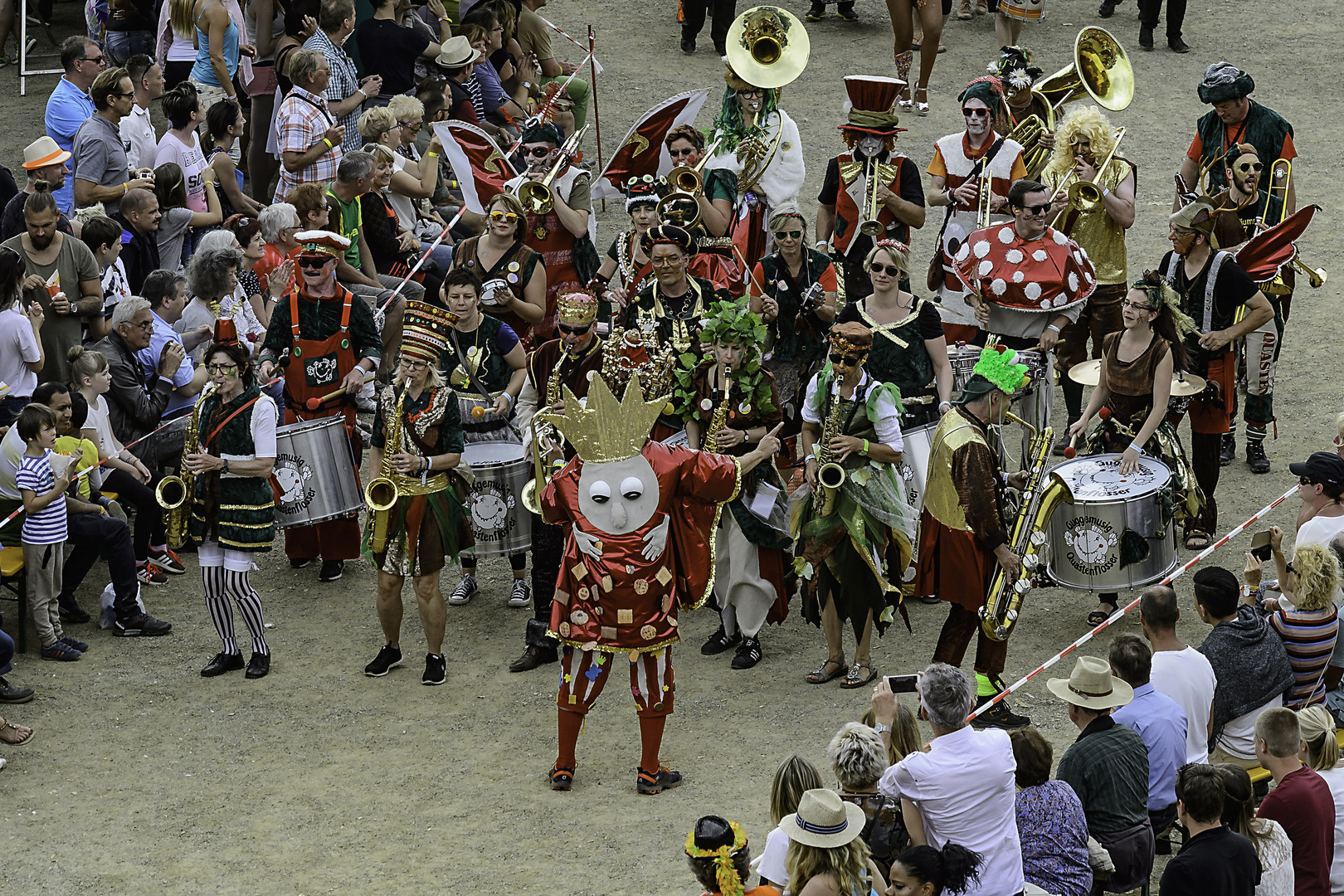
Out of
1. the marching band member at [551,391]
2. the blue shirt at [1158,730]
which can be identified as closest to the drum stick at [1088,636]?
the blue shirt at [1158,730]

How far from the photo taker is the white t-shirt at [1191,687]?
6.93 m

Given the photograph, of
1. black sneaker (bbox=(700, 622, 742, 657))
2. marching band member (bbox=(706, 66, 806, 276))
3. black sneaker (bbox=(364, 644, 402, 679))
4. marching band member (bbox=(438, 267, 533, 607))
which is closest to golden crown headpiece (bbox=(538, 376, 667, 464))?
marching band member (bbox=(438, 267, 533, 607))

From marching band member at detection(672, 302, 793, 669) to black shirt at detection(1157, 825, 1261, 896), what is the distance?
3.38 m

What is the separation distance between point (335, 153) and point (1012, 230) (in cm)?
493

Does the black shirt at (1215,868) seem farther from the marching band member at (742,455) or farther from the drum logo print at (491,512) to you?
the drum logo print at (491,512)

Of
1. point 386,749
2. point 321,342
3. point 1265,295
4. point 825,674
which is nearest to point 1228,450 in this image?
point 1265,295

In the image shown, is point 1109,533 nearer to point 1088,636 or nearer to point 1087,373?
point 1088,636

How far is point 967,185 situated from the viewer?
10.9 meters

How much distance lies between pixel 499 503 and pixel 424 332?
3.29 feet

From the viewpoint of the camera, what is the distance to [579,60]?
17.9 metres

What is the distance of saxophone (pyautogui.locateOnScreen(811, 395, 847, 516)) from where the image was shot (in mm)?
8180

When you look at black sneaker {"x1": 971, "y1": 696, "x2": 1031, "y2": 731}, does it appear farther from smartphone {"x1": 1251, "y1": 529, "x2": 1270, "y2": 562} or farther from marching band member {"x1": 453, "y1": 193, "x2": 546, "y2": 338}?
marching band member {"x1": 453, "y1": 193, "x2": 546, "y2": 338}

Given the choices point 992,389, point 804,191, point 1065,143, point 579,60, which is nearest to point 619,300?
point 992,389

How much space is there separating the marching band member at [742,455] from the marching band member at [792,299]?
1.12 metres
